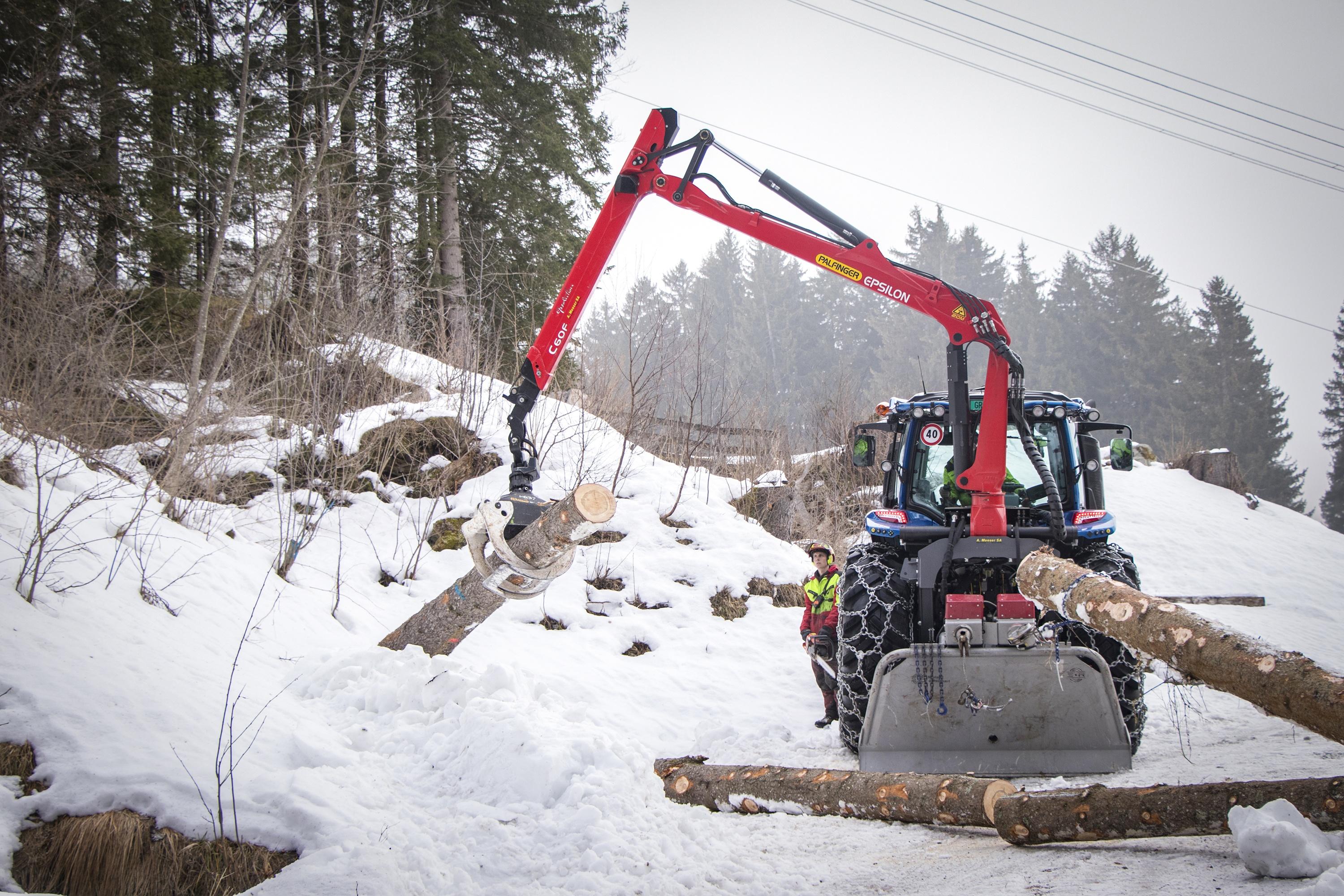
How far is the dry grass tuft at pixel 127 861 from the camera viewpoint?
239cm

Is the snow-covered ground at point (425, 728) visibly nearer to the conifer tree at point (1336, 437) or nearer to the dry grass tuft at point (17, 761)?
the dry grass tuft at point (17, 761)

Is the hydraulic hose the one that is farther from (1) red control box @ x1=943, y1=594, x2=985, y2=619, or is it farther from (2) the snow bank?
(2) the snow bank

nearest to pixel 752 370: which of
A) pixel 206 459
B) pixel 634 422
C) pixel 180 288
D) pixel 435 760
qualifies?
pixel 634 422

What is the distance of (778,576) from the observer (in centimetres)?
919

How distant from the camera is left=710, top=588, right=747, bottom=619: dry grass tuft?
27.3ft

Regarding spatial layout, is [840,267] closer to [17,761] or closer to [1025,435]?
[1025,435]

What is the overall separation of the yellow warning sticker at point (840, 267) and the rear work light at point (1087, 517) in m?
2.07

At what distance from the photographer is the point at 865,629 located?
174 inches

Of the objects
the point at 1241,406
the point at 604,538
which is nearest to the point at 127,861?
the point at 604,538

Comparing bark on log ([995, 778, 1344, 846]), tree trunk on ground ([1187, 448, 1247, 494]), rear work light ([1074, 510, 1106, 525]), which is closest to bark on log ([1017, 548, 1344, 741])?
bark on log ([995, 778, 1344, 846])

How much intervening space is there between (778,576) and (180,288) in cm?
894

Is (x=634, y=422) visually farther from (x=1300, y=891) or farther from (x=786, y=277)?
(x=786, y=277)

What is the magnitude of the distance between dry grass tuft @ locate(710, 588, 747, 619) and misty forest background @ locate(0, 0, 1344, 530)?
2.68 metres

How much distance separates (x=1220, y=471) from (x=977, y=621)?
18.6 m
